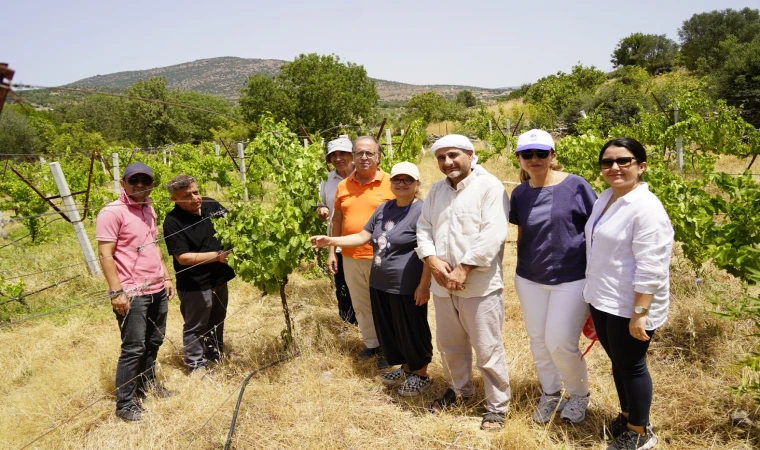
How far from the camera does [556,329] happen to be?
7.95 ft

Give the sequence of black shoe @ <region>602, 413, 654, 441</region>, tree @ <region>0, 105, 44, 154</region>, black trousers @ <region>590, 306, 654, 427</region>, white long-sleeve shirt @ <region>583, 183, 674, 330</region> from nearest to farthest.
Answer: white long-sleeve shirt @ <region>583, 183, 674, 330</region>, black trousers @ <region>590, 306, 654, 427</region>, black shoe @ <region>602, 413, 654, 441</region>, tree @ <region>0, 105, 44, 154</region>

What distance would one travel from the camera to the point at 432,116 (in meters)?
32.6

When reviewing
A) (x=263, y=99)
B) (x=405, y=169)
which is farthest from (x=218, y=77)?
(x=405, y=169)

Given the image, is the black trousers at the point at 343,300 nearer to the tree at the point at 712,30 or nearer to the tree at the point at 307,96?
the tree at the point at 307,96

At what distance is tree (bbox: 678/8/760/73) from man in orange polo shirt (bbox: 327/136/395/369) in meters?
36.6

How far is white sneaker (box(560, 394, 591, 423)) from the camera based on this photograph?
260 cm

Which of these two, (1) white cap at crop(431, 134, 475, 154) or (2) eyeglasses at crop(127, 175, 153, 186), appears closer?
(1) white cap at crop(431, 134, 475, 154)

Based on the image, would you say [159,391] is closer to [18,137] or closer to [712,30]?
[18,137]

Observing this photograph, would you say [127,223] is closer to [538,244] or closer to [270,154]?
[270,154]

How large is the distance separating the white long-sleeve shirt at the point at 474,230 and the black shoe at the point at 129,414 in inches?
82.8

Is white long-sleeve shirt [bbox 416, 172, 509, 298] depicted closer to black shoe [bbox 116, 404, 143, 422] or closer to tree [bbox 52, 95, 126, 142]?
black shoe [bbox 116, 404, 143, 422]

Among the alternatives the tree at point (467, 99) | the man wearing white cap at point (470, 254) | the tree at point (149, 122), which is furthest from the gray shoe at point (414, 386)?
the tree at point (467, 99)

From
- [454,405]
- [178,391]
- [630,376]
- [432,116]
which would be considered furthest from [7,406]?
[432,116]

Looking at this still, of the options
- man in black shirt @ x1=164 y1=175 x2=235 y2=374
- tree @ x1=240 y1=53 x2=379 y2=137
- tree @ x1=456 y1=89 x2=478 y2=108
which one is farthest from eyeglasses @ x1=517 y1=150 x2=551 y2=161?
tree @ x1=456 y1=89 x2=478 y2=108
